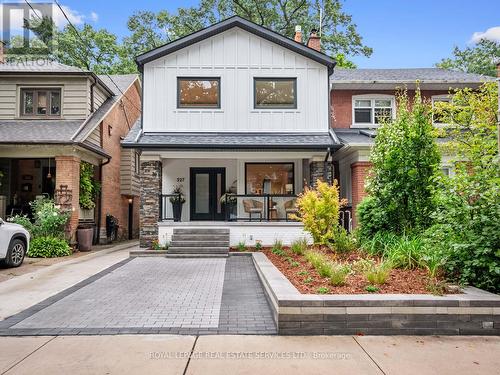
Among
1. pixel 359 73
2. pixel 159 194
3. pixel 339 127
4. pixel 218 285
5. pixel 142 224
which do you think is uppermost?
pixel 359 73

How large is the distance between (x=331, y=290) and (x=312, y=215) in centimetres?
425

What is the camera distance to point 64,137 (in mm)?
12891

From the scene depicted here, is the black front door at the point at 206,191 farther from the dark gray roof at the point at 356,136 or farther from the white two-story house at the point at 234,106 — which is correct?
the dark gray roof at the point at 356,136

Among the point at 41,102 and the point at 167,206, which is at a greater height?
the point at 41,102

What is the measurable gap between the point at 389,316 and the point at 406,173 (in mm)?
4134

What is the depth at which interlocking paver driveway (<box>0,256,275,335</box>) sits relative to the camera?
15.5ft

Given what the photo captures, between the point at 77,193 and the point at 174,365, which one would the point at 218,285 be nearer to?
the point at 174,365

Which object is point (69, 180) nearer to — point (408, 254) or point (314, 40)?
point (408, 254)

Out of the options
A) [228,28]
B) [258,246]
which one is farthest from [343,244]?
[228,28]

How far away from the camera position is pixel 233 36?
13703 millimetres

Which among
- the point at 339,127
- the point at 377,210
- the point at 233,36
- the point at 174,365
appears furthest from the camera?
the point at 339,127

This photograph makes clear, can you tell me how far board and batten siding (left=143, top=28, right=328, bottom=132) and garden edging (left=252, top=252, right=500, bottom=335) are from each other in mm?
9558

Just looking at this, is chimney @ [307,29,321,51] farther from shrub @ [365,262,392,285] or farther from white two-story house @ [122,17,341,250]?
shrub @ [365,262,392,285]

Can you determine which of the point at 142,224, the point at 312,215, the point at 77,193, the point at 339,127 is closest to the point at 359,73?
the point at 339,127
